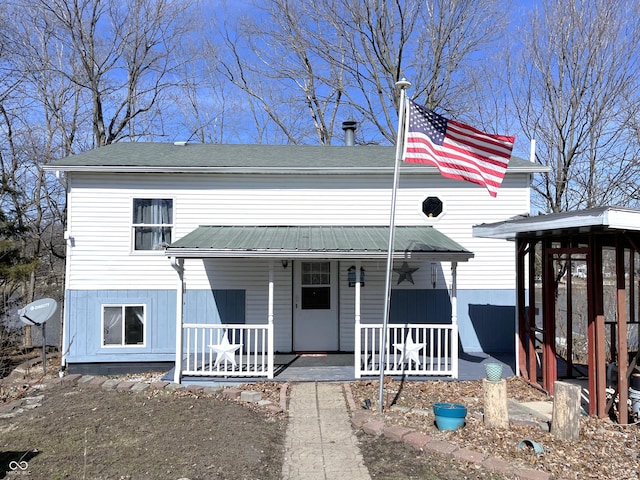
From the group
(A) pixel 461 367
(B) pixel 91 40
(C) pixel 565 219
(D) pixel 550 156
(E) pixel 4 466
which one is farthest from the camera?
(B) pixel 91 40

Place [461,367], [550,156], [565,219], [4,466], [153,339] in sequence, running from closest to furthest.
A: [4,466] → [565,219] → [461,367] → [153,339] → [550,156]

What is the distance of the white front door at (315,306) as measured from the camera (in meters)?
10.5

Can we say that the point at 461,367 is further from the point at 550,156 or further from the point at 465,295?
the point at 550,156

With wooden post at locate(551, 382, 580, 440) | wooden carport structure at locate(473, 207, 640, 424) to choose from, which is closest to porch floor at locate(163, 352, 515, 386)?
wooden carport structure at locate(473, 207, 640, 424)

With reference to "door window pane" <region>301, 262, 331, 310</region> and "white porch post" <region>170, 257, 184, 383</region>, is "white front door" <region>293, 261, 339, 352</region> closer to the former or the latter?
"door window pane" <region>301, 262, 331, 310</region>

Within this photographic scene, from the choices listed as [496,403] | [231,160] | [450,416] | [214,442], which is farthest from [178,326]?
[496,403]

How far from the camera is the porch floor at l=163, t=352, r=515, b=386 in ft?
27.3

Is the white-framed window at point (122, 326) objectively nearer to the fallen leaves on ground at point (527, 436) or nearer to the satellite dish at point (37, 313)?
the satellite dish at point (37, 313)

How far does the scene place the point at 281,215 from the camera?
35.0 feet

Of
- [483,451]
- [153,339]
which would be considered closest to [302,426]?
[483,451]

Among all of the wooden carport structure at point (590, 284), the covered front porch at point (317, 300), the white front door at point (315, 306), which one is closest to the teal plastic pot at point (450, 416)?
the wooden carport structure at point (590, 284)

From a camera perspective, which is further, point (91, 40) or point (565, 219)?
point (91, 40)

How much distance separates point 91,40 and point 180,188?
41.4 ft

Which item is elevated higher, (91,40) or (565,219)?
(91,40)
